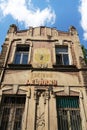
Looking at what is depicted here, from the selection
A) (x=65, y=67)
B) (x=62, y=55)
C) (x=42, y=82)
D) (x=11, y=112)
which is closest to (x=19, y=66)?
(x=42, y=82)

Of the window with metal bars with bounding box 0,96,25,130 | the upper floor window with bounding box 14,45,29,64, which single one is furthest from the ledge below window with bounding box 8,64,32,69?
the window with metal bars with bounding box 0,96,25,130

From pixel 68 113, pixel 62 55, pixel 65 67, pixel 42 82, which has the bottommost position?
pixel 68 113

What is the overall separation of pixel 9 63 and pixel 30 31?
355 cm

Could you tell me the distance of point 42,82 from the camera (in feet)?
31.1

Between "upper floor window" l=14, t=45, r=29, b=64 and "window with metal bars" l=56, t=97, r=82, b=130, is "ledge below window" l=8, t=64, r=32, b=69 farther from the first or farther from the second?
"window with metal bars" l=56, t=97, r=82, b=130

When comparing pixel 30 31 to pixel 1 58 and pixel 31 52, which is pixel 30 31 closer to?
pixel 31 52

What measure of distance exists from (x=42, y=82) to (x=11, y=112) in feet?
7.07

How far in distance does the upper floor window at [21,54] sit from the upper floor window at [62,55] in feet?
6.45

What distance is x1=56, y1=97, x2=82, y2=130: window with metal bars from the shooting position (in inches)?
320

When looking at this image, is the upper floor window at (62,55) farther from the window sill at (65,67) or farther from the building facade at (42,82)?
the window sill at (65,67)

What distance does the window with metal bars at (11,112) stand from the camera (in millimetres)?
8078

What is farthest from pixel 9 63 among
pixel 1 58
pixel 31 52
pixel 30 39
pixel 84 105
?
pixel 84 105

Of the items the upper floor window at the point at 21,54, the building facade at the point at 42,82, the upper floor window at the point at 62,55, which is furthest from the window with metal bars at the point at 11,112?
the upper floor window at the point at 62,55

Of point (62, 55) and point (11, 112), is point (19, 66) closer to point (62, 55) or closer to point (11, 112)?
point (11, 112)
